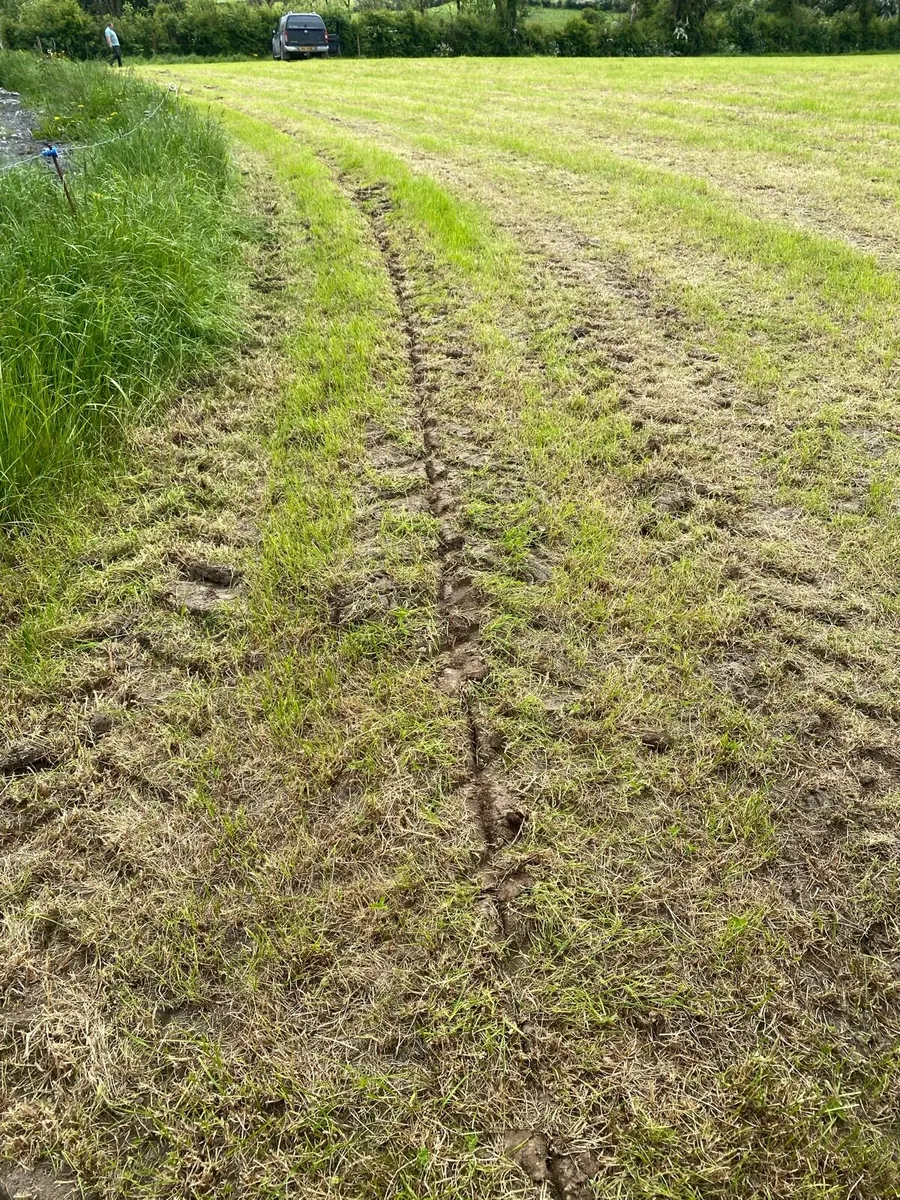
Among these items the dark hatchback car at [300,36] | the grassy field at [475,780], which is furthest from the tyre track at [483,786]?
the dark hatchback car at [300,36]

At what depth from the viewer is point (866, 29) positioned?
2955 centimetres

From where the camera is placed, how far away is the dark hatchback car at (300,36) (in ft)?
77.5

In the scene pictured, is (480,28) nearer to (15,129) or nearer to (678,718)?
(15,129)

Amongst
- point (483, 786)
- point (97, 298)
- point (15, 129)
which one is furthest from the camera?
point (15, 129)

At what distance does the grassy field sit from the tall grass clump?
12.5 inches

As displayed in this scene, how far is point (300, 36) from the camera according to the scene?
2377 centimetres

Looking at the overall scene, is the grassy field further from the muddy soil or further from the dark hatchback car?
the dark hatchback car

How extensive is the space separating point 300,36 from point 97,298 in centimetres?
2677

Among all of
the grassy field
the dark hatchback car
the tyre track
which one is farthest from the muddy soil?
the dark hatchback car

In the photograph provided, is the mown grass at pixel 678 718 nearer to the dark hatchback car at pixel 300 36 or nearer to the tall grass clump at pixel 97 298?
the tall grass clump at pixel 97 298

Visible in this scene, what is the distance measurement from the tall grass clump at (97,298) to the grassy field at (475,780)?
0.32 metres

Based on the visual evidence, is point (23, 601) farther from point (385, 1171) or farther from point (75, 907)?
point (385, 1171)

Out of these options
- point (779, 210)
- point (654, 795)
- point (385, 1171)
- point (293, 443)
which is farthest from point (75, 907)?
point (779, 210)

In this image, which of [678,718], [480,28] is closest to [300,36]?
[480,28]
